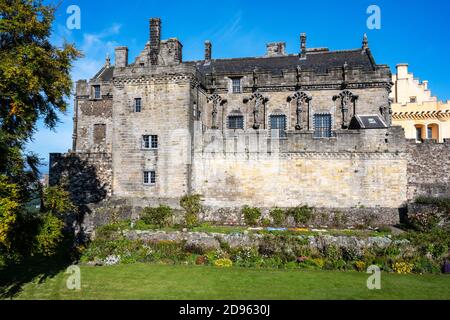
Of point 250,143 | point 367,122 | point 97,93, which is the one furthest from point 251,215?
point 97,93

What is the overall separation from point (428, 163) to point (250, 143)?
12073mm

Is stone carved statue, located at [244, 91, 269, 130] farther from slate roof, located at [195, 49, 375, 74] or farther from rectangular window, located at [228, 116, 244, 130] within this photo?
slate roof, located at [195, 49, 375, 74]

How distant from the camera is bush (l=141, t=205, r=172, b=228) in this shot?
2716 cm

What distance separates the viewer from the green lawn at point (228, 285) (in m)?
16.1

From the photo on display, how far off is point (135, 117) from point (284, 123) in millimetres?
11448

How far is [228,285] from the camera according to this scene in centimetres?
1736

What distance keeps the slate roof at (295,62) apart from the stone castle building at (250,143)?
38cm

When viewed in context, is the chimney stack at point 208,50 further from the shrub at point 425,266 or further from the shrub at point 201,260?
the shrub at point 425,266

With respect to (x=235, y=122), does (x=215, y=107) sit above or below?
above

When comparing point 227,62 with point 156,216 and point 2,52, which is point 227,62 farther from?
point 2,52

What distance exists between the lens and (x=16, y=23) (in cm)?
1552

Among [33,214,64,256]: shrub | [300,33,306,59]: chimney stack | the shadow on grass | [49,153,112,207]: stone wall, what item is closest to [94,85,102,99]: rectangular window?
[49,153,112,207]: stone wall

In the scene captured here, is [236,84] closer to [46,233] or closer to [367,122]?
[367,122]
